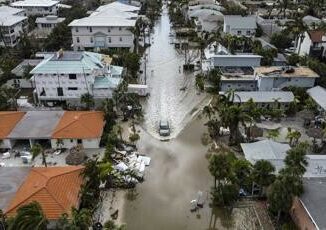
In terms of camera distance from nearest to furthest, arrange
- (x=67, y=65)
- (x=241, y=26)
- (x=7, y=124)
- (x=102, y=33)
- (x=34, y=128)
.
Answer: (x=34, y=128), (x=7, y=124), (x=67, y=65), (x=102, y=33), (x=241, y=26)

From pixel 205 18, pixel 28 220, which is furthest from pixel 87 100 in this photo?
pixel 205 18

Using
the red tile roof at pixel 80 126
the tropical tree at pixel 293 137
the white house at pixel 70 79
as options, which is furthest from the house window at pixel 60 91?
the tropical tree at pixel 293 137

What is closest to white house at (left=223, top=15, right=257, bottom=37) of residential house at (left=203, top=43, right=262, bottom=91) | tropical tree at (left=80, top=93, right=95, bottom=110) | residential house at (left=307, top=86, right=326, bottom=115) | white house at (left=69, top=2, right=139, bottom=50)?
residential house at (left=203, top=43, right=262, bottom=91)

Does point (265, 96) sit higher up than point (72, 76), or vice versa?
point (72, 76)

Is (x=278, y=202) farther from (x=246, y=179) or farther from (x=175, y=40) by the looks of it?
(x=175, y=40)

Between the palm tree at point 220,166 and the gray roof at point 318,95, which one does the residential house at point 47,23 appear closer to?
the gray roof at point 318,95

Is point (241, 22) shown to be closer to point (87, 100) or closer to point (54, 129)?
point (87, 100)

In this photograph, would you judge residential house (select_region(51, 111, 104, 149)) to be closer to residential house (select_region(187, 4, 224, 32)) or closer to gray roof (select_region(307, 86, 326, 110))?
gray roof (select_region(307, 86, 326, 110))
